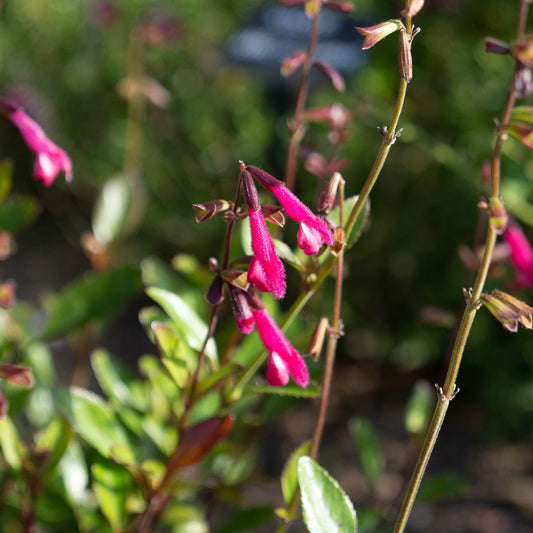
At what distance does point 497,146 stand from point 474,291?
0.15m

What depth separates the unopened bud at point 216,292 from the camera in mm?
648

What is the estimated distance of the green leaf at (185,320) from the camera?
784mm

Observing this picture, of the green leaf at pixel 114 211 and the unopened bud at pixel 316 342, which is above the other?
the unopened bud at pixel 316 342

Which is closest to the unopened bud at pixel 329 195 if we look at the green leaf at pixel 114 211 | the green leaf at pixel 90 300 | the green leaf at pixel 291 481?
the green leaf at pixel 291 481

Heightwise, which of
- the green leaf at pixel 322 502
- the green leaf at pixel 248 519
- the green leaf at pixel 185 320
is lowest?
the green leaf at pixel 248 519

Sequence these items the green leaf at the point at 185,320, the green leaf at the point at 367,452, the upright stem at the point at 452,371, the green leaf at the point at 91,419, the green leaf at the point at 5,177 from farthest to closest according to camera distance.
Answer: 1. the green leaf at the point at 367,452
2. the green leaf at the point at 5,177
3. the green leaf at the point at 91,419
4. the green leaf at the point at 185,320
5. the upright stem at the point at 452,371

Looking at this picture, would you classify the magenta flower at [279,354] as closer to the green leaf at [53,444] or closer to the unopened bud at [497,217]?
the unopened bud at [497,217]

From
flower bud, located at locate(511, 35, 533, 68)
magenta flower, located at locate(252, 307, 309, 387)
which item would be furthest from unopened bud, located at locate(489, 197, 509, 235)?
magenta flower, located at locate(252, 307, 309, 387)

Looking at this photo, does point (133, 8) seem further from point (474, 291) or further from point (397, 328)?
point (474, 291)

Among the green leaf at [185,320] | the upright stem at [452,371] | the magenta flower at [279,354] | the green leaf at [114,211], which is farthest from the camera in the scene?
the green leaf at [114,211]

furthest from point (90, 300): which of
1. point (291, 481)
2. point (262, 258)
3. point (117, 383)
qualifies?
point (262, 258)

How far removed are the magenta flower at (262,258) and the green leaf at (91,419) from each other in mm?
378

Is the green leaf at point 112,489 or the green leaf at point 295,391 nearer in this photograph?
the green leaf at point 295,391

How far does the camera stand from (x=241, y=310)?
2.15ft
